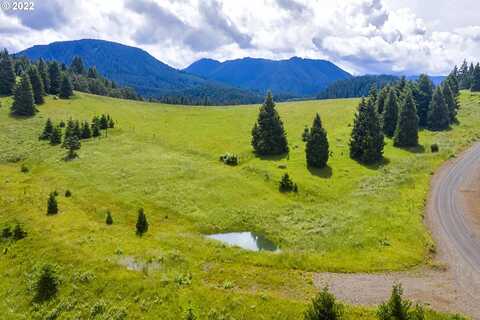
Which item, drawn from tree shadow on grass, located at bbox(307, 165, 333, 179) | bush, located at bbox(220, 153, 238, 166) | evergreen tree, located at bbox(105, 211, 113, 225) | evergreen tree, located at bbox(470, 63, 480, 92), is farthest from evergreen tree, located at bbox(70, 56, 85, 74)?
evergreen tree, located at bbox(470, 63, 480, 92)

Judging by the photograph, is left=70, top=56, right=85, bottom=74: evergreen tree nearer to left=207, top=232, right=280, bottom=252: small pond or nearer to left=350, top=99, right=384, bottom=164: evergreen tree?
left=350, top=99, right=384, bottom=164: evergreen tree

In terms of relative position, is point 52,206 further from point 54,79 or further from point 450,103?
point 450,103

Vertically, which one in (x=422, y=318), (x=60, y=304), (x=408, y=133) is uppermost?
(x=408, y=133)

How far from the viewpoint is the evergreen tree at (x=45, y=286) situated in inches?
1238

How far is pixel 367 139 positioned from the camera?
71625 millimetres

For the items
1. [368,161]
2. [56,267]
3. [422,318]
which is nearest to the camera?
[422,318]

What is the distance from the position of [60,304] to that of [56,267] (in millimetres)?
5229

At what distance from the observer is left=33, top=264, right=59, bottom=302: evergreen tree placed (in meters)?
31.5

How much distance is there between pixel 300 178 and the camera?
203ft

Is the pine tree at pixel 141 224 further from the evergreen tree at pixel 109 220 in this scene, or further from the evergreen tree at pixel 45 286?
the evergreen tree at pixel 45 286

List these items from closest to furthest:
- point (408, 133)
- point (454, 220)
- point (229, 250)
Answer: point (229, 250), point (454, 220), point (408, 133)

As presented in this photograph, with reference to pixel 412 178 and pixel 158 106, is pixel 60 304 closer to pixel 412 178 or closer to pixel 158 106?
pixel 412 178

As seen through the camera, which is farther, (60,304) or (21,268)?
(21,268)

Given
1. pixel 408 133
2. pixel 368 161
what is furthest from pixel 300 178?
pixel 408 133
